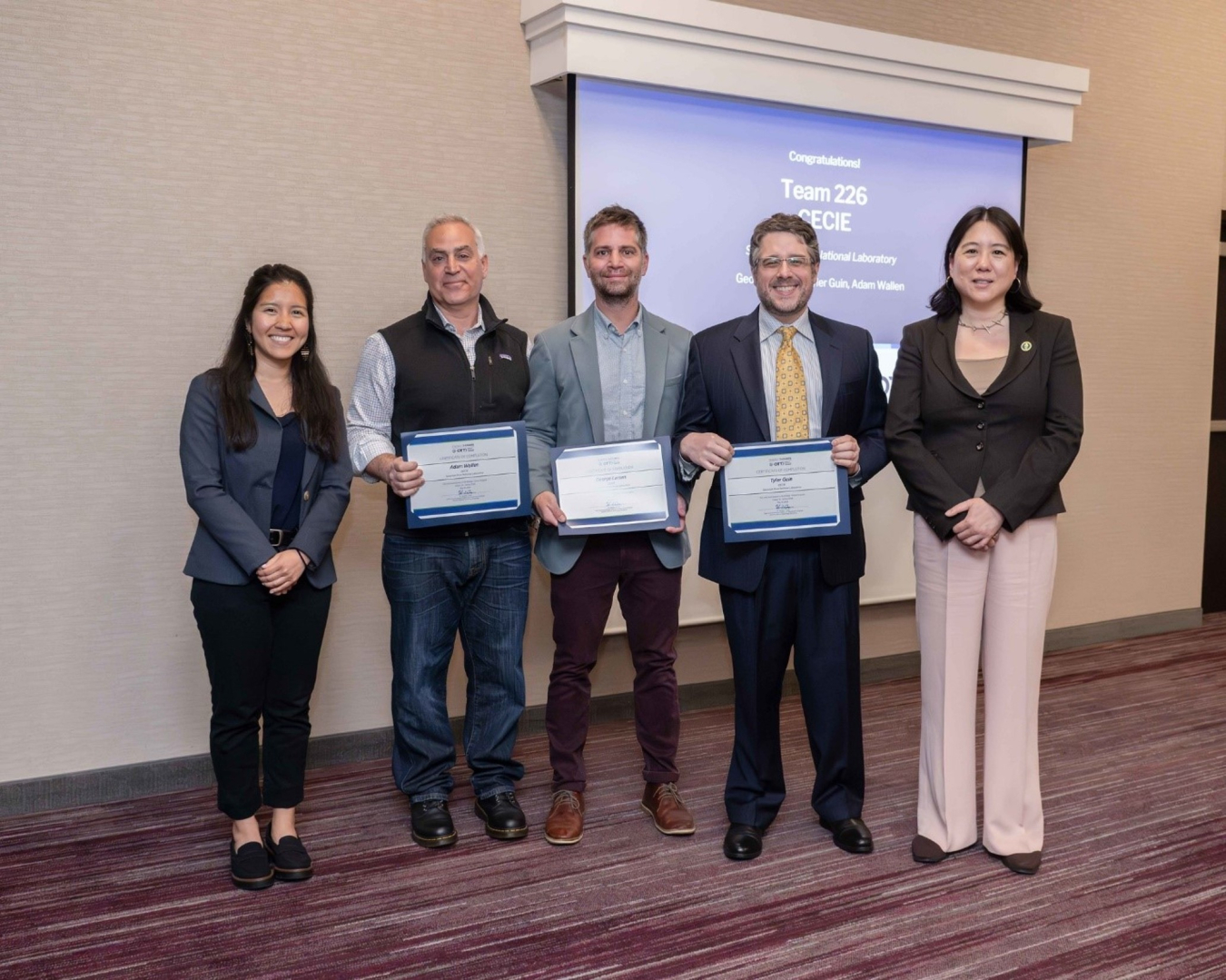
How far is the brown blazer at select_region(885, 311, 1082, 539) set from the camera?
268 centimetres

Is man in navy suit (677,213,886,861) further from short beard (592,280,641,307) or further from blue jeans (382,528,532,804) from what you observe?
blue jeans (382,528,532,804)

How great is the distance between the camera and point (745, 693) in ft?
9.50

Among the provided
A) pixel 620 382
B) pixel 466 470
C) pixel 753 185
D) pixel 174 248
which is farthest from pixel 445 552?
pixel 753 185

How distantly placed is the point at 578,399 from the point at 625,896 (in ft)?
4.19

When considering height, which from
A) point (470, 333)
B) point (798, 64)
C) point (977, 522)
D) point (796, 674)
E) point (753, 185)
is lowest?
point (796, 674)

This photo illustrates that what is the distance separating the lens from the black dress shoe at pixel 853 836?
9.42 feet

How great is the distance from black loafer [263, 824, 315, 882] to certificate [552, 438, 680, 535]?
1054 mm

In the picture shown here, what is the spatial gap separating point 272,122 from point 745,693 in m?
2.28

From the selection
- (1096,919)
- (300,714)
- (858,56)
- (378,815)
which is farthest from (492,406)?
(858,56)

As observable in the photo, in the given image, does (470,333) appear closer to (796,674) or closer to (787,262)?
(787,262)

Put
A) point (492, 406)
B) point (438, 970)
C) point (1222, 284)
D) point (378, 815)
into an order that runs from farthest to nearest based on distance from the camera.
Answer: point (1222, 284) < point (378, 815) < point (492, 406) < point (438, 970)

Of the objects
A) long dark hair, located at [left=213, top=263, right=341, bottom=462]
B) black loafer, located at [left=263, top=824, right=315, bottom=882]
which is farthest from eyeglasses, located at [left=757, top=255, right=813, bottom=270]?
black loafer, located at [left=263, top=824, right=315, bottom=882]

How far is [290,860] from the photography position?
9.00 ft

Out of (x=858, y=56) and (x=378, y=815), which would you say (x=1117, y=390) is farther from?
(x=378, y=815)
